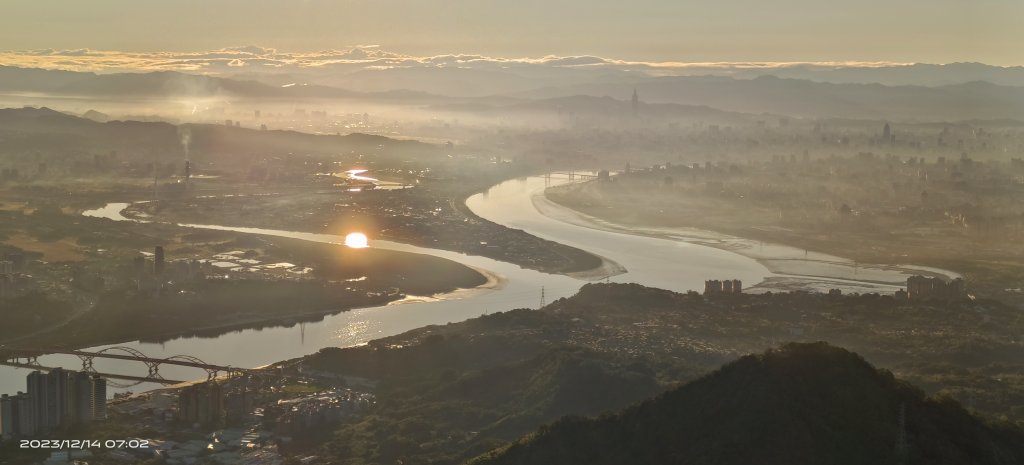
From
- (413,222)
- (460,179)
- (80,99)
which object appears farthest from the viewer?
(80,99)

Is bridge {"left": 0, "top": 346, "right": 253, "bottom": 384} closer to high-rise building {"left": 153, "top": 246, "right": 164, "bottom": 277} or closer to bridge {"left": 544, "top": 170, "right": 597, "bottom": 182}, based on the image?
high-rise building {"left": 153, "top": 246, "right": 164, "bottom": 277}

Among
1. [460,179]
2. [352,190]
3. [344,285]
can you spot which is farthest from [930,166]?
[344,285]

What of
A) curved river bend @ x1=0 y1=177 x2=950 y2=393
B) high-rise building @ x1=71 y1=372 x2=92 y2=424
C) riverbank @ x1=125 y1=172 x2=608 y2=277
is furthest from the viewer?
riverbank @ x1=125 y1=172 x2=608 y2=277

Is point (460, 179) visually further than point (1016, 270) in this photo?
Yes

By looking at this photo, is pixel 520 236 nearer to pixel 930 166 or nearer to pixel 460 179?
pixel 460 179

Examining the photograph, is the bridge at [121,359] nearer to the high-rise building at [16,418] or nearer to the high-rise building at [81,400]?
the high-rise building at [81,400]

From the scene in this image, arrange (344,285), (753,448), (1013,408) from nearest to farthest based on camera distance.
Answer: (753,448)
(1013,408)
(344,285)

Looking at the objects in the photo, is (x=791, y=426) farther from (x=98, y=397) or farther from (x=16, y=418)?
(x=16, y=418)

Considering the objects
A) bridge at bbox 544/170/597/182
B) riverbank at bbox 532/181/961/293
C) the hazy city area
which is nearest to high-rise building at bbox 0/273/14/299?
the hazy city area
